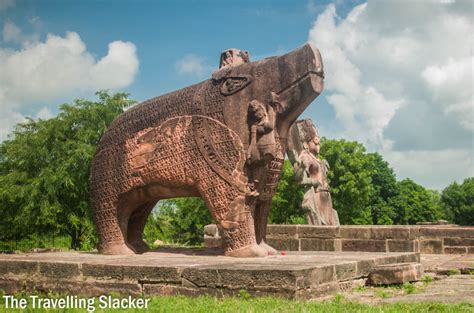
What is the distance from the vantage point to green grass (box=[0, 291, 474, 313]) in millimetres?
4710

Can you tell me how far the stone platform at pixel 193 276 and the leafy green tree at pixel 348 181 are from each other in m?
24.8

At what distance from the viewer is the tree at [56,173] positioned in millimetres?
17547

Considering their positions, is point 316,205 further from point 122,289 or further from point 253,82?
point 122,289

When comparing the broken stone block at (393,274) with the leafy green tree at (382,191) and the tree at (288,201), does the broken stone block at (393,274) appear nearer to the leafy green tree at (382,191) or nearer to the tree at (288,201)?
the tree at (288,201)

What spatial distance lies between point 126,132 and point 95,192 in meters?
1.13

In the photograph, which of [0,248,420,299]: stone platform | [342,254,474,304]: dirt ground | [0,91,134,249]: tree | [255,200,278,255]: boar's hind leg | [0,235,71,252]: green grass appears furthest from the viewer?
[0,235,71,252]: green grass

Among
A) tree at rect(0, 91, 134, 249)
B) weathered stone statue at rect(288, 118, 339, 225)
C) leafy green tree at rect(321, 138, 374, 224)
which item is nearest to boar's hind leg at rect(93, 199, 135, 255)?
weathered stone statue at rect(288, 118, 339, 225)

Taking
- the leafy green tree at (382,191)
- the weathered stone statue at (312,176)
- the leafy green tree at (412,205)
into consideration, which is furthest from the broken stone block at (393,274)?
the leafy green tree at (412,205)

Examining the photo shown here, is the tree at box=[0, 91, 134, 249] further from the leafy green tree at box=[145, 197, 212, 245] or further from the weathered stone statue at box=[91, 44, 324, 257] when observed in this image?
the leafy green tree at box=[145, 197, 212, 245]

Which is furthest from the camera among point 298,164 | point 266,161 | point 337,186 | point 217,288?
point 337,186

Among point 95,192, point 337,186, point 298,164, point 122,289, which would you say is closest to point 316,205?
point 298,164

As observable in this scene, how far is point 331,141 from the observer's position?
34938 millimetres

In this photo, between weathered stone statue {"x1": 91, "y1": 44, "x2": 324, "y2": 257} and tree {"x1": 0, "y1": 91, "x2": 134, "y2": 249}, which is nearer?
weathered stone statue {"x1": 91, "y1": 44, "x2": 324, "y2": 257}

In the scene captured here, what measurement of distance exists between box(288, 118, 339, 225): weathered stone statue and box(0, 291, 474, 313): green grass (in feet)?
27.1
